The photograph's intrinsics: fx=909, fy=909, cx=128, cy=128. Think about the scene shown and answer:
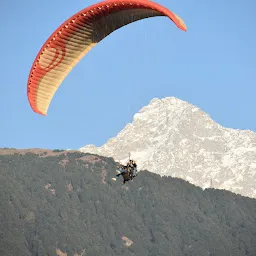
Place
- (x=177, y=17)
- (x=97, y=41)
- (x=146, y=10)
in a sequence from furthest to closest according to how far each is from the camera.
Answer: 1. (x=97, y=41)
2. (x=146, y=10)
3. (x=177, y=17)

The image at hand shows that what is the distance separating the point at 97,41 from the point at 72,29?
2.72 metres

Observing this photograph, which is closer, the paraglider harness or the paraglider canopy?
the paraglider canopy

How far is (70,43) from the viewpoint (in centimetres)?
6594

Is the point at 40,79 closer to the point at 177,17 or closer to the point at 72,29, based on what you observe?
the point at 72,29

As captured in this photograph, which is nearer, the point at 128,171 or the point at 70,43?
the point at 70,43

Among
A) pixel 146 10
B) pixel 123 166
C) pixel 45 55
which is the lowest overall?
pixel 123 166

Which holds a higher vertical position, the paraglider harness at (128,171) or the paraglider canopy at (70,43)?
the paraglider canopy at (70,43)

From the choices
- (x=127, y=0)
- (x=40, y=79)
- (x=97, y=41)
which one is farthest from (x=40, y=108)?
(x=127, y=0)

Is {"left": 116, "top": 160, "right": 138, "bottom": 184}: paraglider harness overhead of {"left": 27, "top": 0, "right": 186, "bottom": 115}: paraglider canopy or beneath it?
beneath

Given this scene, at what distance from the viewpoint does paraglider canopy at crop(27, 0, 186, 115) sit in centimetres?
6419

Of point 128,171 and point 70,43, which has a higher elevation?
point 70,43

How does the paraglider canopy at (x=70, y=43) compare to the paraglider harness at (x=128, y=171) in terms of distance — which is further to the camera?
the paraglider harness at (x=128, y=171)

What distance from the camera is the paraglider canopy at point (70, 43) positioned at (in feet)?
211

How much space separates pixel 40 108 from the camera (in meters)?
65.8
